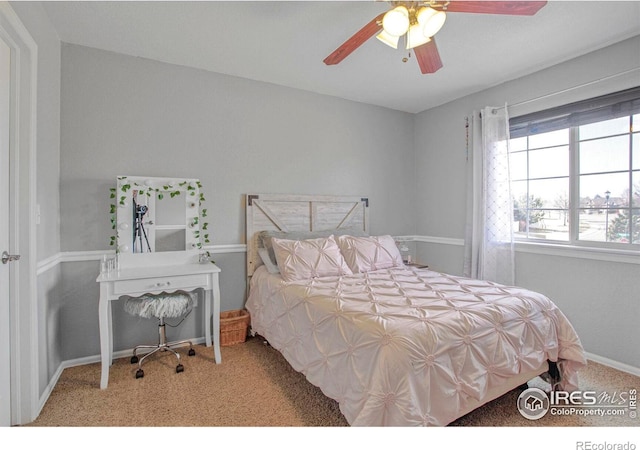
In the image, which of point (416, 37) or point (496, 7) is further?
point (416, 37)

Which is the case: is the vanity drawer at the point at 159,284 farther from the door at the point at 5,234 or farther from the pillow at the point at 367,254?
the pillow at the point at 367,254

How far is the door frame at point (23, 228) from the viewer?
1.76 meters

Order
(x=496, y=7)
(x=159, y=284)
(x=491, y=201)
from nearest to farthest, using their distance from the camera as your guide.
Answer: (x=496, y=7)
(x=159, y=284)
(x=491, y=201)

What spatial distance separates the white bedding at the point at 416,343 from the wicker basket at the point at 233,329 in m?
0.64

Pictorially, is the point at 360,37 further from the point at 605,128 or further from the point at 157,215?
the point at 605,128

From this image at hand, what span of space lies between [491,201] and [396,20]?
2.28 m

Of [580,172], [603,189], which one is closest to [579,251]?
[603,189]

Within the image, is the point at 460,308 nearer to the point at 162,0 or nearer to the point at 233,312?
the point at 233,312

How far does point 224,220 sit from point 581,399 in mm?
3045

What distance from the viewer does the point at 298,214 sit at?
11.1 ft

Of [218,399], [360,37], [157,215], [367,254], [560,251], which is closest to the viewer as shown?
[360,37]

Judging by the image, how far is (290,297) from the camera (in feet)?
7.48

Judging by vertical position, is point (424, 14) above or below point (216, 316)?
above
